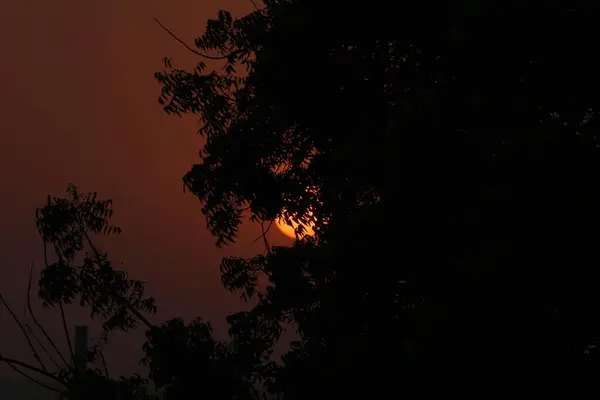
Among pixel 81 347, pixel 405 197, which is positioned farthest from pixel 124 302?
pixel 405 197

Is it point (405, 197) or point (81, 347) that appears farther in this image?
point (81, 347)

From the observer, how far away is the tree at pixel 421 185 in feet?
21.4

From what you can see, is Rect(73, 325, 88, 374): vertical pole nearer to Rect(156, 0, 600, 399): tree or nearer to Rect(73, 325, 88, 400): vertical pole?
Rect(73, 325, 88, 400): vertical pole

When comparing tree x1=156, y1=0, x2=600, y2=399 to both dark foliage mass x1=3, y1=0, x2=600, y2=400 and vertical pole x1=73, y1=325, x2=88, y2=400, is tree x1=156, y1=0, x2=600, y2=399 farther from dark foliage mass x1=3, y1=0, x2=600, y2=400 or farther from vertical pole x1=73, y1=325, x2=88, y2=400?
vertical pole x1=73, y1=325, x2=88, y2=400

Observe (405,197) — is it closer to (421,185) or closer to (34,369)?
(421,185)

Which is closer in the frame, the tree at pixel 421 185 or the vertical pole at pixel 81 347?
the tree at pixel 421 185

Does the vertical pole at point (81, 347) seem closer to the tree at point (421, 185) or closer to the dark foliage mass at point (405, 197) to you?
the dark foliage mass at point (405, 197)

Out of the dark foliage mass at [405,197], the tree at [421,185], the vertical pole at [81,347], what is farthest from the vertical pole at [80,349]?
the tree at [421,185]

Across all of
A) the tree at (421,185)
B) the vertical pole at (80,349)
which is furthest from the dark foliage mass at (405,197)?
the vertical pole at (80,349)

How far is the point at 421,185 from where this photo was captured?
7.42 m

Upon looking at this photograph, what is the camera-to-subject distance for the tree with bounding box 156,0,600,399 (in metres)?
6.51

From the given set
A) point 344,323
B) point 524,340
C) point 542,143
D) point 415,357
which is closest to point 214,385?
point 344,323

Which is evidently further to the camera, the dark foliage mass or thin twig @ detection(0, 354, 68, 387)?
thin twig @ detection(0, 354, 68, 387)

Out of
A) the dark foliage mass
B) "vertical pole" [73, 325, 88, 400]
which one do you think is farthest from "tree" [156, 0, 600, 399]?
"vertical pole" [73, 325, 88, 400]
